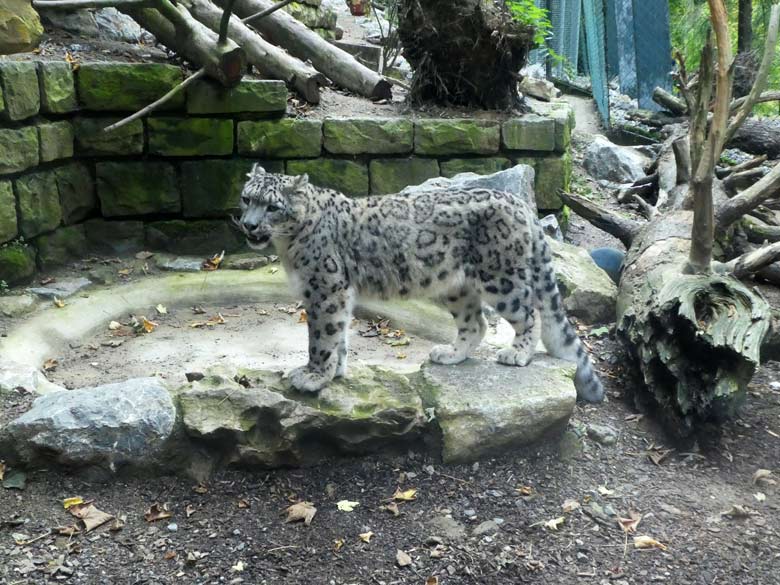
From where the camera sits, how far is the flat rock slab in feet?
15.4

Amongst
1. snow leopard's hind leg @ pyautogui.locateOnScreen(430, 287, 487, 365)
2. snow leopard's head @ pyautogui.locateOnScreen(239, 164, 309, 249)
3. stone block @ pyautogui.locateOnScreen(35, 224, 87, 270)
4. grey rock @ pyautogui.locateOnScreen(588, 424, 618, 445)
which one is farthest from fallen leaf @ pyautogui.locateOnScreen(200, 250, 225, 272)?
grey rock @ pyautogui.locateOnScreen(588, 424, 618, 445)

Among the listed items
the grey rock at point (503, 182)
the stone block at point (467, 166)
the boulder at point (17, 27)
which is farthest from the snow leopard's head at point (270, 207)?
the stone block at point (467, 166)

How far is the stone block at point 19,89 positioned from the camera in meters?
6.84

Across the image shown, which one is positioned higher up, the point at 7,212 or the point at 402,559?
the point at 7,212

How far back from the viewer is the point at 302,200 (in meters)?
5.07

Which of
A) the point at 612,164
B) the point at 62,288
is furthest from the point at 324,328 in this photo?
the point at 612,164

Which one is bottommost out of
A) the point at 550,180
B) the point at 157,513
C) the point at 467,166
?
the point at 157,513

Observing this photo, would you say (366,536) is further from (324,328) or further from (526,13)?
(526,13)

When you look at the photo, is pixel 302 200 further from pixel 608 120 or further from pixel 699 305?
pixel 608 120

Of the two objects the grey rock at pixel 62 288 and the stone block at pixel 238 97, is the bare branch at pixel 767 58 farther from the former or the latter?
the grey rock at pixel 62 288

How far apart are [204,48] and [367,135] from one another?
178cm

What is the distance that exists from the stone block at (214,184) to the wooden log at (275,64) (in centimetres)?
96

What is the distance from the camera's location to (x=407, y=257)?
17.3 ft

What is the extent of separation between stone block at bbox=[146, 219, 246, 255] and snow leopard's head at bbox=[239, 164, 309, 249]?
11.8 feet
